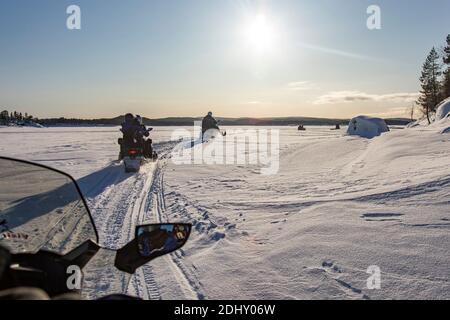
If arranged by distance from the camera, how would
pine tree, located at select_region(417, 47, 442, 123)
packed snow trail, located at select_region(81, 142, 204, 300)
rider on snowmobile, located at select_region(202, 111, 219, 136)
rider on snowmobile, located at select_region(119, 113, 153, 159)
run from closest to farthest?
packed snow trail, located at select_region(81, 142, 204, 300) → rider on snowmobile, located at select_region(119, 113, 153, 159) → rider on snowmobile, located at select_region(202, 111, 219, 136) → pine tree, located at select_region(417, 47, 442, 123)

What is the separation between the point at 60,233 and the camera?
194 centimetres

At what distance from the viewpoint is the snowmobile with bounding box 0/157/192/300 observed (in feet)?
5.97

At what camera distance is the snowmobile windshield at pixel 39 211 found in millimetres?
1876

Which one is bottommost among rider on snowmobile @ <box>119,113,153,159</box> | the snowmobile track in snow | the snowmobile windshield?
the snowmobile track in snow

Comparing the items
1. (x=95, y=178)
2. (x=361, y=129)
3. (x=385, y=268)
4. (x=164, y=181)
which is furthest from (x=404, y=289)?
(x=361, y=129)

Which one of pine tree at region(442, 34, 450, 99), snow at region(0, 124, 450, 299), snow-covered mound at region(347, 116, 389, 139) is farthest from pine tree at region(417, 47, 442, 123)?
snow at region(0, 124, 450, 299)

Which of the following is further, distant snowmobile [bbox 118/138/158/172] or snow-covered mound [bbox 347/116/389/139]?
snow-covered mound [bbox 347/116/389/139]

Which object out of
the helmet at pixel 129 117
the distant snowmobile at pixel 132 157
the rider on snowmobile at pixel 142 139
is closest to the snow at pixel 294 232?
the distant snowmobile at pixel 132 157

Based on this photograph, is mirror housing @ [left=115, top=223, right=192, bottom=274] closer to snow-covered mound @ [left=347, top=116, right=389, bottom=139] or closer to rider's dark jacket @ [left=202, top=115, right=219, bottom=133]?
rider's dark jacket @ [left=202, top=115, right=219, bottom=133]

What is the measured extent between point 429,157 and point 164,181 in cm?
695

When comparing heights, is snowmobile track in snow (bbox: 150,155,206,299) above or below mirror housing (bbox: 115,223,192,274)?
below

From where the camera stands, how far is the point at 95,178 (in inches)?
369
